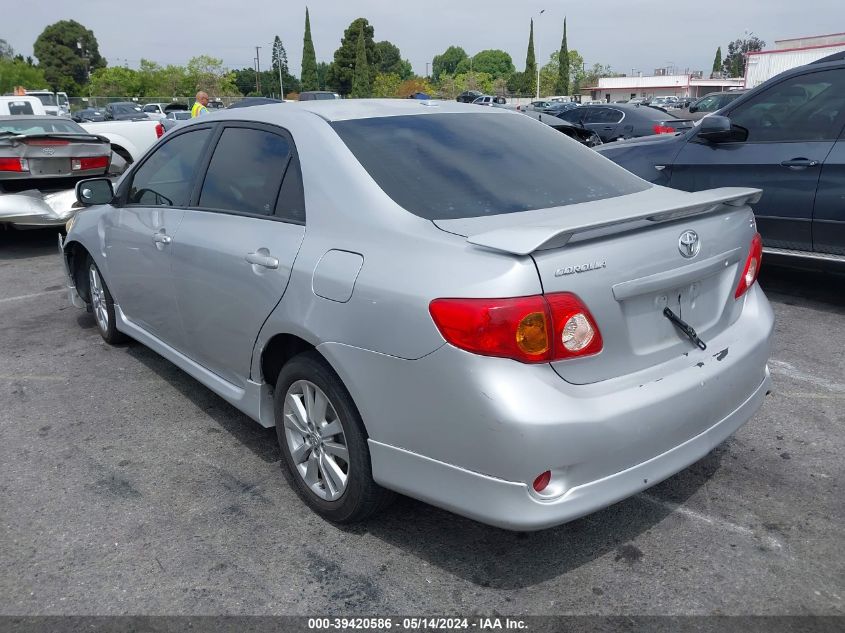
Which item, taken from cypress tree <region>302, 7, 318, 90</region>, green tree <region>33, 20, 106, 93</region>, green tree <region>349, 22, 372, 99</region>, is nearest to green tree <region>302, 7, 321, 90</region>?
cypress tree <region>302, 7, 318, 90</region>

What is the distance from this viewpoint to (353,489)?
279 cm

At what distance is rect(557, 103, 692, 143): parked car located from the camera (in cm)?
1401

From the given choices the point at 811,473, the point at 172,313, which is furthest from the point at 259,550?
the point at 811,473

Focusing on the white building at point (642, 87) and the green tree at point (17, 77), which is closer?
the green tree at point (17, 77)

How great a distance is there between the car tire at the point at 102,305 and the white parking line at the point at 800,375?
4.20 metres

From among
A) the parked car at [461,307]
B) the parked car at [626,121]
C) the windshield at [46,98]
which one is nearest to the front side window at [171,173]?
the parked car at [461,307]

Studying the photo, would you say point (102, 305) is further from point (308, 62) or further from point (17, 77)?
point (308, 62)

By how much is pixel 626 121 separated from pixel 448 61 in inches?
6626

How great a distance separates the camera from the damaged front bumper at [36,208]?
26.4 ft

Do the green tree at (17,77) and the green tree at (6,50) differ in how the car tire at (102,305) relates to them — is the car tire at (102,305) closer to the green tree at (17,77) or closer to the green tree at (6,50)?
the green tree at (17,77)

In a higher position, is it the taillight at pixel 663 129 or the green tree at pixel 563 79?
the green tree at pixel 563 79

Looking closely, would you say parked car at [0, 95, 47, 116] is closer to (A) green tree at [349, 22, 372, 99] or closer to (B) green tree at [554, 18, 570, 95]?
(A) green tree at [349, 22, 372, 99]

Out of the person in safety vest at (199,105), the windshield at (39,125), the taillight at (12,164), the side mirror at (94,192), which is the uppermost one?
the person in safety vest at (199,105)

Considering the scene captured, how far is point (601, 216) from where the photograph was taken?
2.57 m
